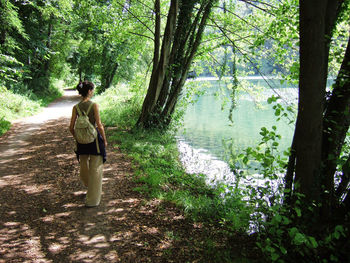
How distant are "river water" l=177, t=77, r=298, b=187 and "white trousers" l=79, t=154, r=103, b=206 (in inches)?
113

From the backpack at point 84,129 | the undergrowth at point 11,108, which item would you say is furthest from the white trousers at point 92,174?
the undergrowth at point 11,108

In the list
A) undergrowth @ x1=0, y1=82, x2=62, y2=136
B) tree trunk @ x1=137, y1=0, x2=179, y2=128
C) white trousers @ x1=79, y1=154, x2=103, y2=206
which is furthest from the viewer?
undergrowth @ x1=0, y1=82, x2=62, y2=136

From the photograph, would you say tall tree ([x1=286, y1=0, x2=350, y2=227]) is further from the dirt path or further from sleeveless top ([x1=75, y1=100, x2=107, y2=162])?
sleeveless top ([x1=75, y1=100, x2=107, y2=162])

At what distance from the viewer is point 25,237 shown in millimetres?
3686

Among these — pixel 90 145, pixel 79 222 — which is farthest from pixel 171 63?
pixel 79 222

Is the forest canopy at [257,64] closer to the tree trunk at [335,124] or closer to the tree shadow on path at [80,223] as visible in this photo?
the tree trunk at [335,124]

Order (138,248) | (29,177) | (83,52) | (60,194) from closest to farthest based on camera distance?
1. (138,248)
2. (60,194)
3. (29,177)
4. (83,52)

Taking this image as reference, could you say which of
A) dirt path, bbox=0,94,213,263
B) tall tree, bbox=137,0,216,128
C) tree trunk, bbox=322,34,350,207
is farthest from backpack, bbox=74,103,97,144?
tall tree, bbox=137,0,216,128

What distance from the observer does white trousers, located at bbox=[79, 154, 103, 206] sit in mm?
4504

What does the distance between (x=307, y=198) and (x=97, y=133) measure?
3177 mm

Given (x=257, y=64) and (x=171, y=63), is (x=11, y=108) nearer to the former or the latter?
(x=171, y=63)

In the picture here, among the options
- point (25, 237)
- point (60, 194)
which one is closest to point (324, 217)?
point (25, 237)

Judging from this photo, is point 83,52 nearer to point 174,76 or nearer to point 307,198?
point 174,76

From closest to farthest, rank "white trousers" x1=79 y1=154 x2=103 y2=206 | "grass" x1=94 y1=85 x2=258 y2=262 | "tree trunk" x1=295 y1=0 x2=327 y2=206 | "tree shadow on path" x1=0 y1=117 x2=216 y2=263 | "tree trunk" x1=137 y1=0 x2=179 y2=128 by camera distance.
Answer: "tree trunk" x1=295 y1=0 x2=327 y2=206
"tree shadow on path" x1=0 y1=117 x2=216 y2=263
"grass" x1=94 y1=85 x2=258 y2=262
"white trousers" x1=79 y1=154 x2=103 y2=206
"tree trunk" x1=137 y1=0 x2=179 y2=128
